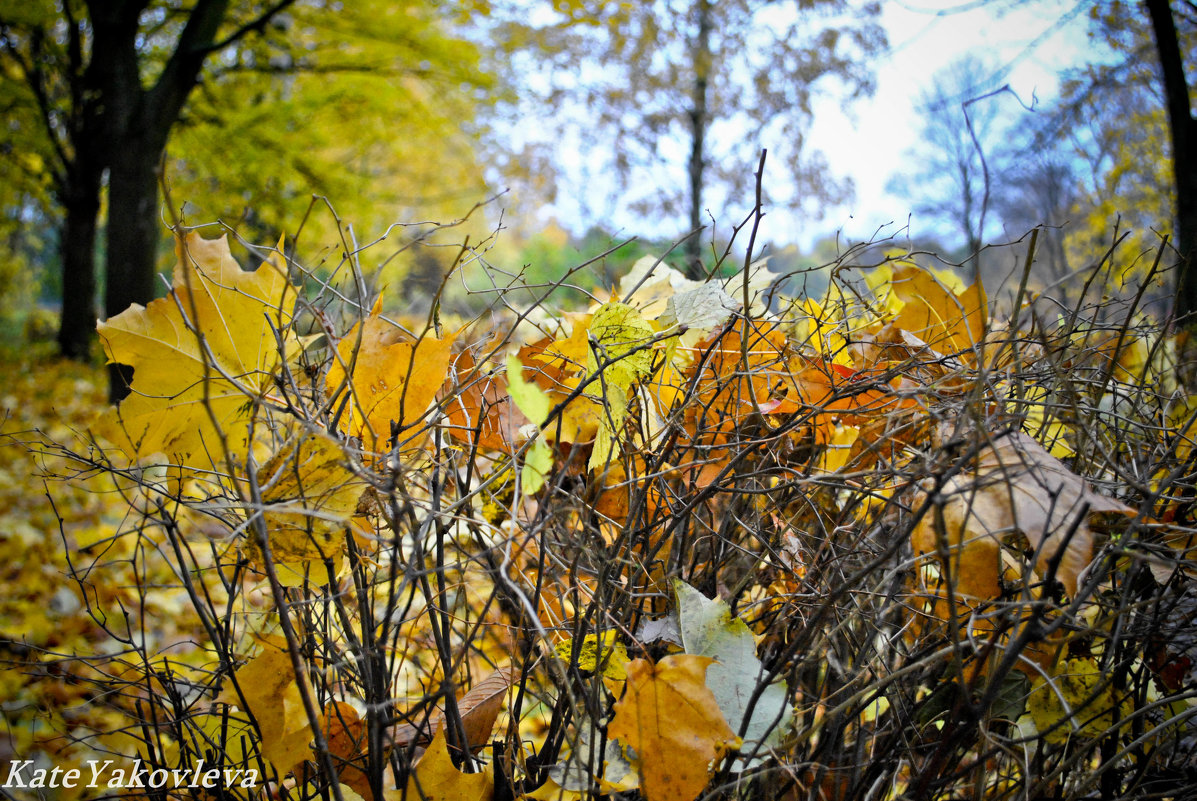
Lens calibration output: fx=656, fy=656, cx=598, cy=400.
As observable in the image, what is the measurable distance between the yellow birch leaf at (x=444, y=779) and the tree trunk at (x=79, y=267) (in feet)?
29.2

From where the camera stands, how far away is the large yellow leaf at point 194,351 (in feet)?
2.05

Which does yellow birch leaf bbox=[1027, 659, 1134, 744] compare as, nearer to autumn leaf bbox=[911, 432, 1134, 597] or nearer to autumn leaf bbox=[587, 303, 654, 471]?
autumn leaf bbox=[911, 432, 1134, 597]

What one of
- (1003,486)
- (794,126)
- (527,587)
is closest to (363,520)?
(527,587)

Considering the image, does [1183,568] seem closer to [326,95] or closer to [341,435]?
[341,435]

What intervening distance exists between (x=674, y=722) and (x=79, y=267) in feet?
32.7

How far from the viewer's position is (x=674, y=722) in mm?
553

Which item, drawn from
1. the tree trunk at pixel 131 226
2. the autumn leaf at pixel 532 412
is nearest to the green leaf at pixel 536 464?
the autumn leaf at pixel 532 412

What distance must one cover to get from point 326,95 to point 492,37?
186cm

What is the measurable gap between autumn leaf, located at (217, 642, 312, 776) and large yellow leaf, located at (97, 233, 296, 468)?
222 millimetres

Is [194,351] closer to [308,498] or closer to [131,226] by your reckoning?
[308,498]

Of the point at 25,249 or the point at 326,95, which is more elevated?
the point at 25,249

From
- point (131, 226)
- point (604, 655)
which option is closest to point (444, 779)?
point (604, 655)

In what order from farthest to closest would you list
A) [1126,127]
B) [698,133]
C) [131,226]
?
1. [698,133]
2. [1126,127]
3. [131,226]

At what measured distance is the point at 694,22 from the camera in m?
7.14
